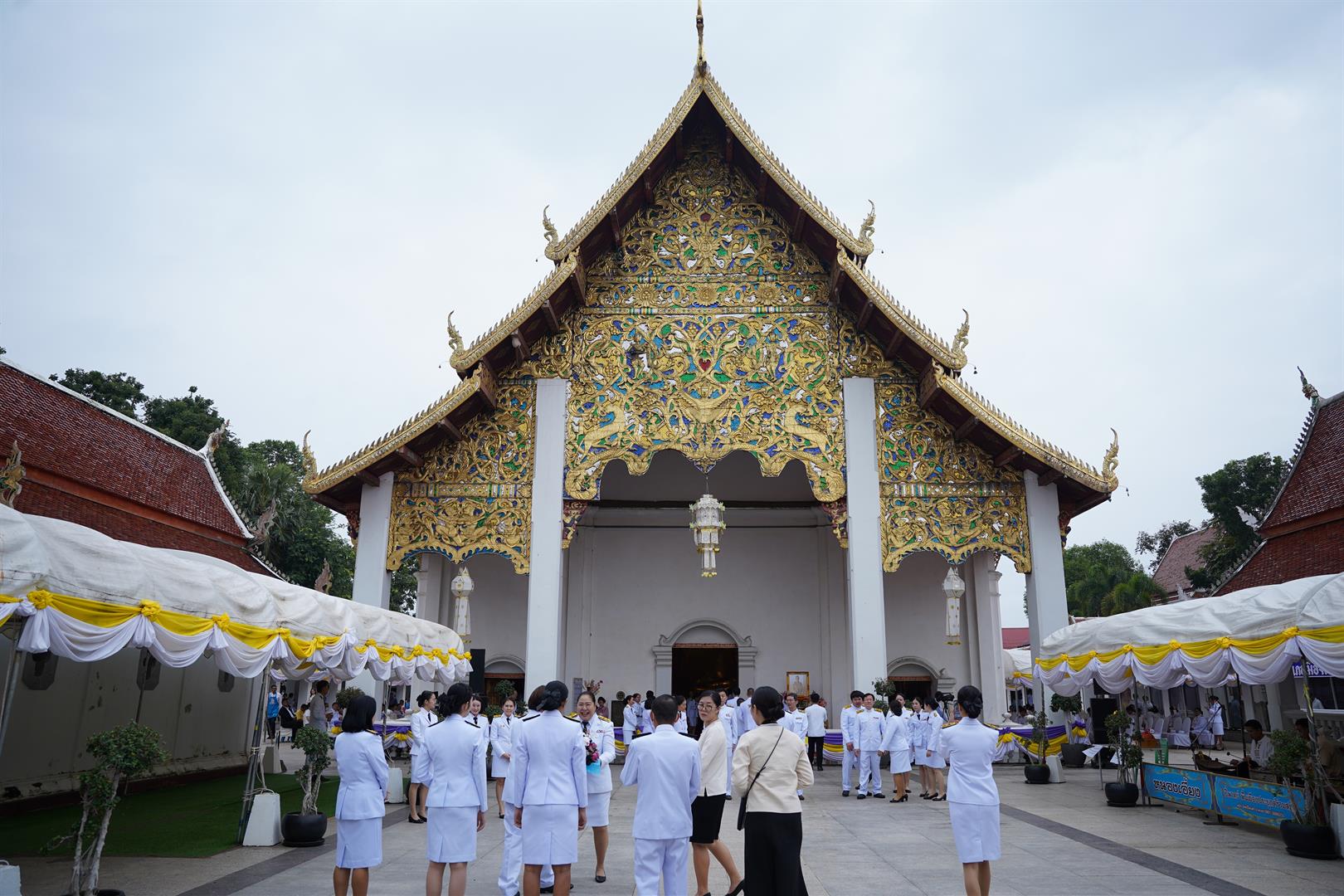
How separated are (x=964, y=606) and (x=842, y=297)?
6713mm

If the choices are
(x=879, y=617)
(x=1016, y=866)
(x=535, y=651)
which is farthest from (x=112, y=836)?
(x=879, y=617)

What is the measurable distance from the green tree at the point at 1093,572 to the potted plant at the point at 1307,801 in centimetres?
3348

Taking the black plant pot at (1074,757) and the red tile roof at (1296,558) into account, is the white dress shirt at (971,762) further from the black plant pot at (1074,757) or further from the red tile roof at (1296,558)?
the black plant pot at (1074,757)

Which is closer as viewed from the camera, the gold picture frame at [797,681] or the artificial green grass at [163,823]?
the artificial green grass at [163,823]

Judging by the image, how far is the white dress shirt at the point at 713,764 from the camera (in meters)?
5.09

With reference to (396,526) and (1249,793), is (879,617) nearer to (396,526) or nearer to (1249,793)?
(1249,793)

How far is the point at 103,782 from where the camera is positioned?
214 inches

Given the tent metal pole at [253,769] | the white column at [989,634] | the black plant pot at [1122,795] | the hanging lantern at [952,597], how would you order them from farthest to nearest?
the white column at [989,634] < the hanging lantern at [952,597] < the black plant pot at [1122,795] < the tent metal pole at [253,769]

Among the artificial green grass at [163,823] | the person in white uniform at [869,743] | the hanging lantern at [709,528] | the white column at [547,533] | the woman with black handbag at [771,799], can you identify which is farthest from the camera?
the hanging lantern at [709,528]

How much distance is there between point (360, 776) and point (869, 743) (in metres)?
7.17

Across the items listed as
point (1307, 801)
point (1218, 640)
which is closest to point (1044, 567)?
point (1218, 640)

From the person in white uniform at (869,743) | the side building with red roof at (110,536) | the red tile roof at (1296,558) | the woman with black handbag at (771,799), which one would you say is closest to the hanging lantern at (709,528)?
the person in white uniform at (869,743)

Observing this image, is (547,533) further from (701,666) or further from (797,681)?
(797,681)

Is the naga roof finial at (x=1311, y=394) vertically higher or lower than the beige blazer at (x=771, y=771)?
higher
